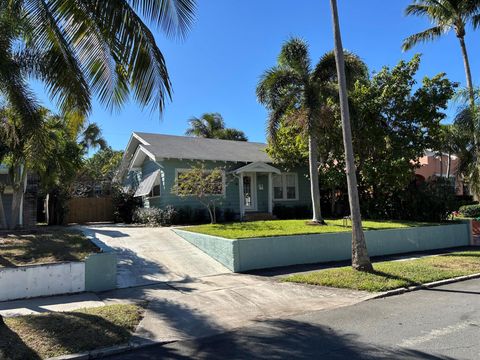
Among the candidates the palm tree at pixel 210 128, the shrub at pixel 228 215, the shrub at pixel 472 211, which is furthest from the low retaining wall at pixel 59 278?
the palm tree at pixel 210 128

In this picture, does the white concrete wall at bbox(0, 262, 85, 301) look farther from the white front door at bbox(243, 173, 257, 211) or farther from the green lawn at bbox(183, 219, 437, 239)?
the white front door at bbox(243, 173, 257, 211)

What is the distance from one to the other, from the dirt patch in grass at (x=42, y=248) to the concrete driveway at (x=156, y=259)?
3.37ft

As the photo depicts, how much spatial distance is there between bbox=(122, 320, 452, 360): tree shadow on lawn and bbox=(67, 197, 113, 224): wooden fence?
57.4 feet

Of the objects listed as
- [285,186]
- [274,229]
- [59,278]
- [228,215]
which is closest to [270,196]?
[285,186]

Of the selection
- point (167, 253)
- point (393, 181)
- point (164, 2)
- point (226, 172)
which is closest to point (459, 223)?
point (393, 181)

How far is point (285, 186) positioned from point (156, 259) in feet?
38.9

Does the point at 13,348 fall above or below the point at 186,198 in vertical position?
below

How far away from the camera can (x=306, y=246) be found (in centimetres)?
1248

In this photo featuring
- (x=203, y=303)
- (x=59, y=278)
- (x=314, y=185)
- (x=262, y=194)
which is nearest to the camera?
(x=203, y=303)

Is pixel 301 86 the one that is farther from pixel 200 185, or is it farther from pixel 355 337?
pixel 355 337

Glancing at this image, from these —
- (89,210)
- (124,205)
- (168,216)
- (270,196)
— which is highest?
(270,196)

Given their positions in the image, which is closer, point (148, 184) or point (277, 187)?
point (148, 184)

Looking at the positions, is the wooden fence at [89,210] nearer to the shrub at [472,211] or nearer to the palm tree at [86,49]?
the palm tree at [86,49]

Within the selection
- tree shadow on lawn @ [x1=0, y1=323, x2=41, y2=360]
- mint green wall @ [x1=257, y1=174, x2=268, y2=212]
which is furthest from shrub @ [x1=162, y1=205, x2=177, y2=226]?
tree shadow on lawn @ [x1=0, y1=323, x2=41, y2=360]
